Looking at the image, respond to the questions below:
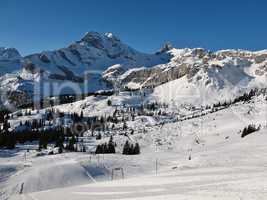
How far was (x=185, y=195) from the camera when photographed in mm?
35719

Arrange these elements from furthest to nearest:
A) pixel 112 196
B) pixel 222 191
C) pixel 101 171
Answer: pixel 101 171 → pixel 112 196 → pixel 222 191

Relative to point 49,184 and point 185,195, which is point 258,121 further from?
point 185,195

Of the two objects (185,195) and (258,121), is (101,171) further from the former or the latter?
(258,121)

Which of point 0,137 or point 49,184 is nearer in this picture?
point 49,184

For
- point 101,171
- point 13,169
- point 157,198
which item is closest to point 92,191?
point 157,198

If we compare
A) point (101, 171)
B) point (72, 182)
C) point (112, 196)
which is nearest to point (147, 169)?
point (101, 171)

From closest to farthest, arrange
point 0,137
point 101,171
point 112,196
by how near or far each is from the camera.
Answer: point 112,196 < point 101,171 < point 0,137

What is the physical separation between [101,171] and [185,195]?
41.3m

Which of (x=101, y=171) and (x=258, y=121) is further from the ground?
(x=258, y=121)

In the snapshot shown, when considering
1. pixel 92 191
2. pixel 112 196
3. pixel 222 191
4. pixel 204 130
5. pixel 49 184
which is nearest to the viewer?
pixel 222 191

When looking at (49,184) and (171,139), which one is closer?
(49,184)

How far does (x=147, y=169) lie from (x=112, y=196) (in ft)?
122

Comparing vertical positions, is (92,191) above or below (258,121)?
below

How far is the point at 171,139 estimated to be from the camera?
176 m
